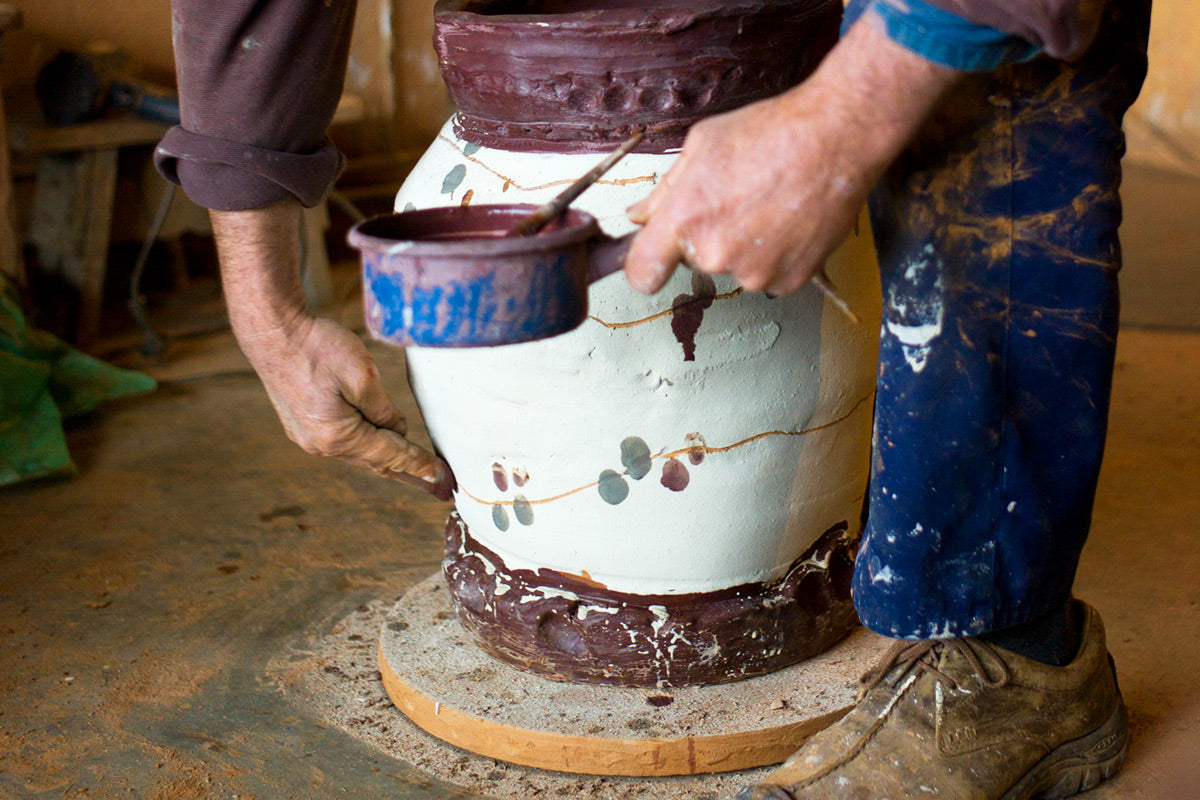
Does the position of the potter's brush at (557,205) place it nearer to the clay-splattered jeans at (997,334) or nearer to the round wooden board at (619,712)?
the clay-splattered jeans at (997,334)

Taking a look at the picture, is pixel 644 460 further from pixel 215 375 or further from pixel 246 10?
pixel 215 375

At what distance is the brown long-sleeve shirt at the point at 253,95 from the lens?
52.7 inches

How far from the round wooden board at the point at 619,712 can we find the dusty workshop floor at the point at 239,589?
9 cm

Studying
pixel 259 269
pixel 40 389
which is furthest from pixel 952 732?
pixel 40 389

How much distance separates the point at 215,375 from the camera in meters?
3.14

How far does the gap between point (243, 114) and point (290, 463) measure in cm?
128

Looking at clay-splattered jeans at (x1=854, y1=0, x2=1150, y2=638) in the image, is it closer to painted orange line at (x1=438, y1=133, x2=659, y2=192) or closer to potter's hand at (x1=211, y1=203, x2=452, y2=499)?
painted orange line at (x1=438, y1=133, x2=659, y2=192)

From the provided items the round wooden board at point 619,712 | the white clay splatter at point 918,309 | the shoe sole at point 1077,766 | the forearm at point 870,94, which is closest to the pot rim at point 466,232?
the forearm at point 870,94

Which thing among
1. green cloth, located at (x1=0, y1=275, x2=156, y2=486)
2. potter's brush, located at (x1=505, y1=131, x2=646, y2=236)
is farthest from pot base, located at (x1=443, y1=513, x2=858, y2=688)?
green cloth, located at (x1=0, y1=275, x2=156, y2=486)

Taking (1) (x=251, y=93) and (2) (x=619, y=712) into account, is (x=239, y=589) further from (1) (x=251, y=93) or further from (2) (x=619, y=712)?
(1) (x=251, y=93)

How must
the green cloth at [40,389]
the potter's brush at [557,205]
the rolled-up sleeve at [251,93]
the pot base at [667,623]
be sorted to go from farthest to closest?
the green cloth at [40,389] < the pot base at [667,623] < the rolled-up sleeve at [251,93] < the potter's brush at [557,205]

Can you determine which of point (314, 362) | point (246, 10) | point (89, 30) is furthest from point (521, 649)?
point (89, 30)

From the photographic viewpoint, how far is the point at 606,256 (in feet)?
3.28

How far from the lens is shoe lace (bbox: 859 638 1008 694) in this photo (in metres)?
1.25
